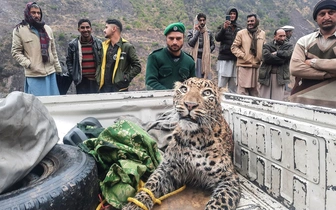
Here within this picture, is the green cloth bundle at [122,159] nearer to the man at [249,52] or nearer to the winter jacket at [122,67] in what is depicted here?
the winter jacket at [122,67]

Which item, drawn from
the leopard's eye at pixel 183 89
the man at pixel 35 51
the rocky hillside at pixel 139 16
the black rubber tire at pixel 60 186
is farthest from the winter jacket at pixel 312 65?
the rocky hillside at pixel 139 16

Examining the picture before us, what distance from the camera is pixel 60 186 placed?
183cm

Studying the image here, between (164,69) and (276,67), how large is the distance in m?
2.84

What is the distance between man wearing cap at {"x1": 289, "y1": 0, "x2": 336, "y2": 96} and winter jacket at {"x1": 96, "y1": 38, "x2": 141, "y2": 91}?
240 centimetres

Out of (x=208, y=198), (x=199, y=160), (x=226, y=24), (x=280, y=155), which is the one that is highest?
(x=226, y=24)

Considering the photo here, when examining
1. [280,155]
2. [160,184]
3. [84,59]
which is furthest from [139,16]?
[280,155]

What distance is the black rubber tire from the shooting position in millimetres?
1683

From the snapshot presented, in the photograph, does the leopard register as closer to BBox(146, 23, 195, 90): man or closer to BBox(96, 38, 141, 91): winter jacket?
BBox(146, 23, 195, 90): man

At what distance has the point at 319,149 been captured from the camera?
175 centimetres

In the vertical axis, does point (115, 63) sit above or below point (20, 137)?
above

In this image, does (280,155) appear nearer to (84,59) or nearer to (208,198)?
(208,198)

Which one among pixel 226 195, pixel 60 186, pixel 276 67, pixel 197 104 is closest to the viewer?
pixel 60 186

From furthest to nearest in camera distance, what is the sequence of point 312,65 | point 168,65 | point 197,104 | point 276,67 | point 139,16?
point 139,16 → point 276,67 → point 168,65 → point 312,65 → point 197,104

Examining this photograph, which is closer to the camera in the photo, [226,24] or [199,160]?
[199,160]
